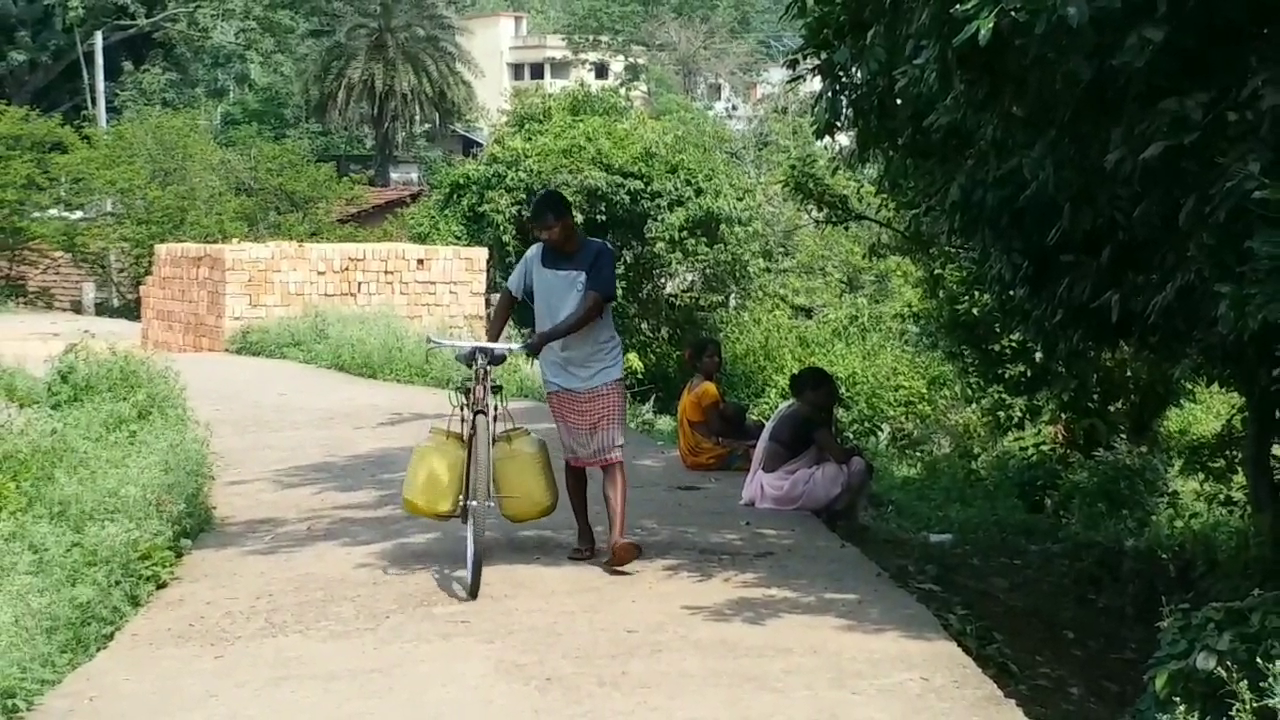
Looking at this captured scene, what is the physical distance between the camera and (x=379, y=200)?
129 ft

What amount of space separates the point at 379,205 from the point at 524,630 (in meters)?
33.4

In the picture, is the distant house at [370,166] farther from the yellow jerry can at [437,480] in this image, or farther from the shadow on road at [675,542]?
the yellow jerry can at [437,480]

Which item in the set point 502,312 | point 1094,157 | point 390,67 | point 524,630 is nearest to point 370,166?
point 390,67

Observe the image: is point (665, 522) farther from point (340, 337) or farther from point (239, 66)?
point (239, 66)

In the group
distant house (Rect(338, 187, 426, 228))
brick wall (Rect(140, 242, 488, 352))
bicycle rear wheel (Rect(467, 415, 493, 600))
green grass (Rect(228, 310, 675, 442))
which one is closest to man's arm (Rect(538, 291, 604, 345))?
bicycle rear wheel (Rect(467, 415, 493, 600))

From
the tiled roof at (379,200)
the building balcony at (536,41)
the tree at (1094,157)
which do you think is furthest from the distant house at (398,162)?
the tree at (1094,157)

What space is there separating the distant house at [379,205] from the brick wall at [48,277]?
606 cm

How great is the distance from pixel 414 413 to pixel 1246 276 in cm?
1000

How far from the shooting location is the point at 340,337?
2028 cm

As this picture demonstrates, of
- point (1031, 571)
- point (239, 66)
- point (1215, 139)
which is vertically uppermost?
point (239, 66)

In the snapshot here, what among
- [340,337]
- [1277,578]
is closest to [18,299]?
[340,337]

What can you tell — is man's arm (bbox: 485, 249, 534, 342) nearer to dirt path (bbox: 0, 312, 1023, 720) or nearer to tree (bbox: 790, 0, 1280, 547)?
dirt path (bbox: 0, 312, 1023, 720)

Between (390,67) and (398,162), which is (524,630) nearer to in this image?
(390,67)

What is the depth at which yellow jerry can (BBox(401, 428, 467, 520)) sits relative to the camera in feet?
23.8
